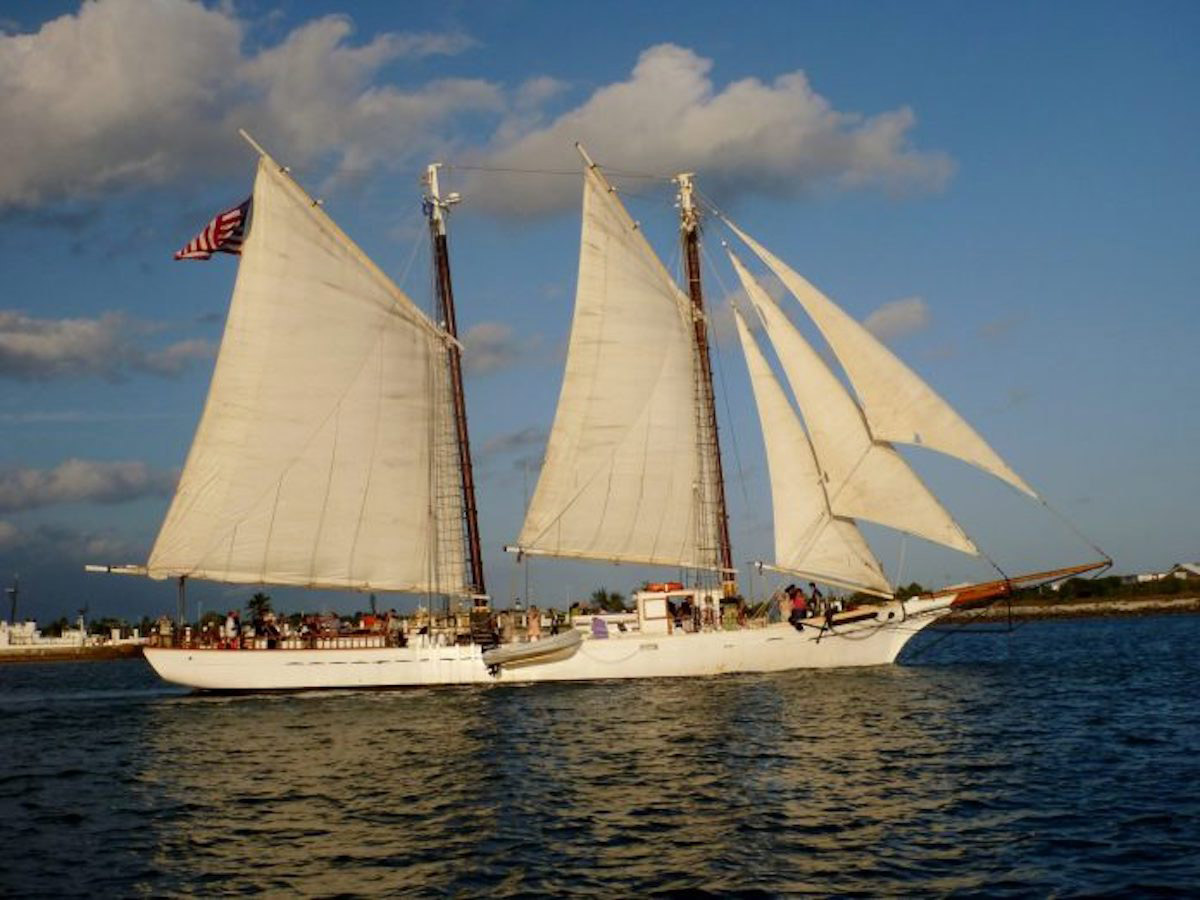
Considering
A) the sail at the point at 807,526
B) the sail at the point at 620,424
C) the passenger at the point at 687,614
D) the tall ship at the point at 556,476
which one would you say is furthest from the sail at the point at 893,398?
the passenger at the point at 687,614

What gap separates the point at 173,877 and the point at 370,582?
35.5m

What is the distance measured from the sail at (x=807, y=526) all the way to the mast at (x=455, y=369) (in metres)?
14.5

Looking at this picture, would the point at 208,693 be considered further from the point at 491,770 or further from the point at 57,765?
the point at 491,770

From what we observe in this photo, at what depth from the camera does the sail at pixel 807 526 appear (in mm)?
51781

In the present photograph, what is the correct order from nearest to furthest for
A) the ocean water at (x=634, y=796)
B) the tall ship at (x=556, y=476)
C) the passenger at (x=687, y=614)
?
the ocean water at (x=634, y=796) < the tall ship at (x=556, y=476) < the passenger at (x=687, y=614)

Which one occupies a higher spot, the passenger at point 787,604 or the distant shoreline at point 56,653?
the passenger at point 787,604

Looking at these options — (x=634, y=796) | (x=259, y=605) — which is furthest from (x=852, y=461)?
(x=259, y=605)

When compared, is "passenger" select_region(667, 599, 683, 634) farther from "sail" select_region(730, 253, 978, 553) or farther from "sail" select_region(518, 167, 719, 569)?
"sail" select_region(730, 253, 978, 553)

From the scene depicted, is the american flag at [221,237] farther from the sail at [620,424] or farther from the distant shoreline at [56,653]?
the distant shoreline at [56,653]

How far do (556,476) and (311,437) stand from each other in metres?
11.2

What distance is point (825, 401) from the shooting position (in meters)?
52.0

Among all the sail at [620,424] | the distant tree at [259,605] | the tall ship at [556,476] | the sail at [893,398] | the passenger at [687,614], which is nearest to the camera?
the sail at [893,398]

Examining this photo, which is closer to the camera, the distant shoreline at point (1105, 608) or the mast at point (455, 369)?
the mast at point (455, 369)

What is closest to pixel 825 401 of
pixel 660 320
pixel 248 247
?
pixel 660 320
